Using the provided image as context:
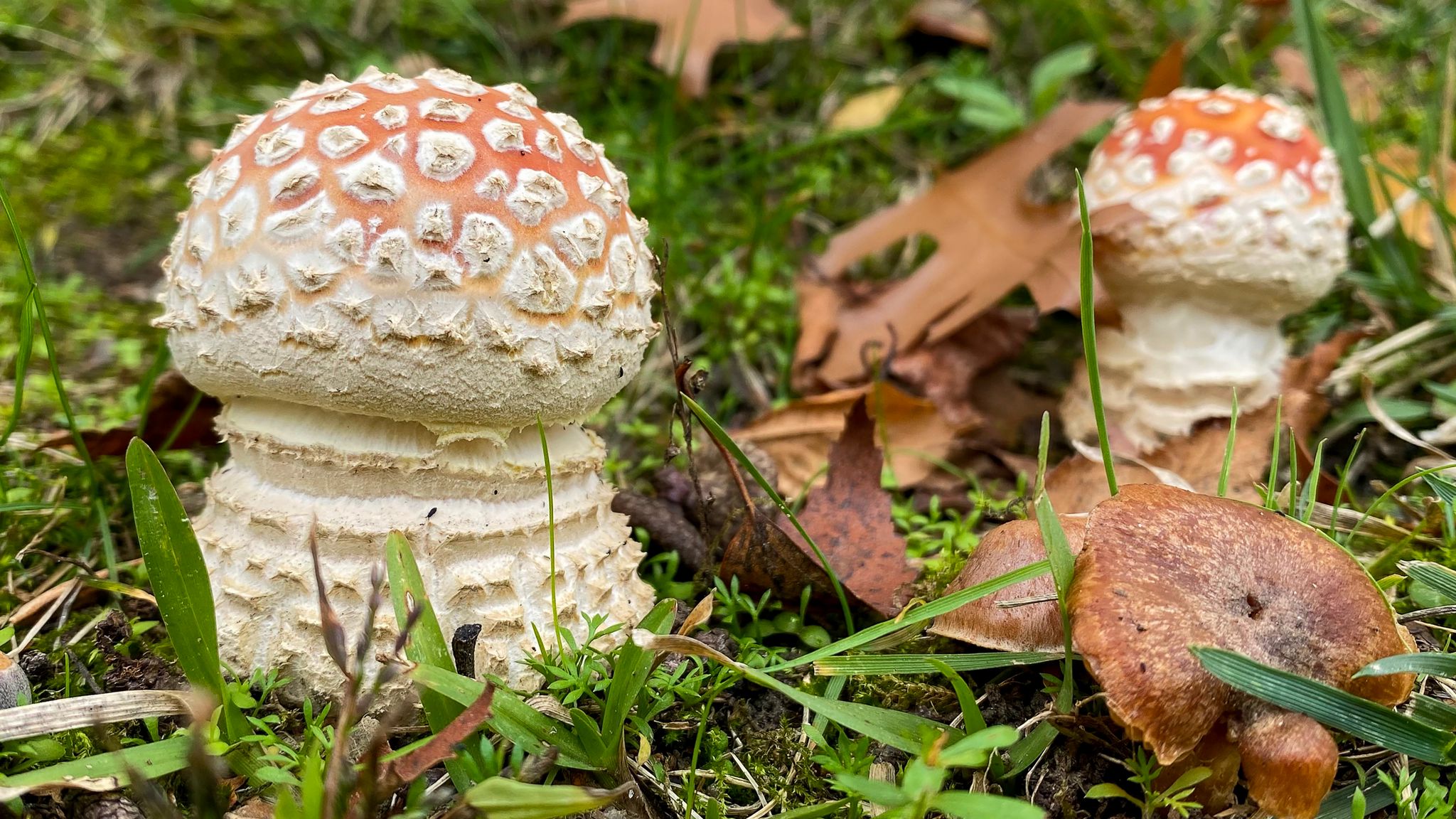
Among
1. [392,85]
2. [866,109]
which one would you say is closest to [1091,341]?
[392,85]

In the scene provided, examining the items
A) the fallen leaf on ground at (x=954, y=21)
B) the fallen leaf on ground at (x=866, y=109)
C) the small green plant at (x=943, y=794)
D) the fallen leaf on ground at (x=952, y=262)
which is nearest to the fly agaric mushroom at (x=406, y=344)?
the small green plant at (x=943, y=794)

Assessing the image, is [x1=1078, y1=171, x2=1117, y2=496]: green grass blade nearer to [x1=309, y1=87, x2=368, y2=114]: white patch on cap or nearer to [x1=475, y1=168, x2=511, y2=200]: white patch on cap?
[x1=475, y1=168, x2=511, y2=200]: white patch on cap

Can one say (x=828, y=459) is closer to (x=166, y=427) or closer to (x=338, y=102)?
(x=338, y=102)

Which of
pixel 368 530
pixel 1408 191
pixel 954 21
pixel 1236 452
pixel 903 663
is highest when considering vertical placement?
pixel 954 21

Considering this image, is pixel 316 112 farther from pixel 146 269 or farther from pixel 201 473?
pixel 146 269

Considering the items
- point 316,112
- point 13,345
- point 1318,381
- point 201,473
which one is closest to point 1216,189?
point 1318,381

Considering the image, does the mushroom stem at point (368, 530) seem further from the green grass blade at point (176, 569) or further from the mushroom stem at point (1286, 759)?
the mushroom stem at point (1286, 759)
